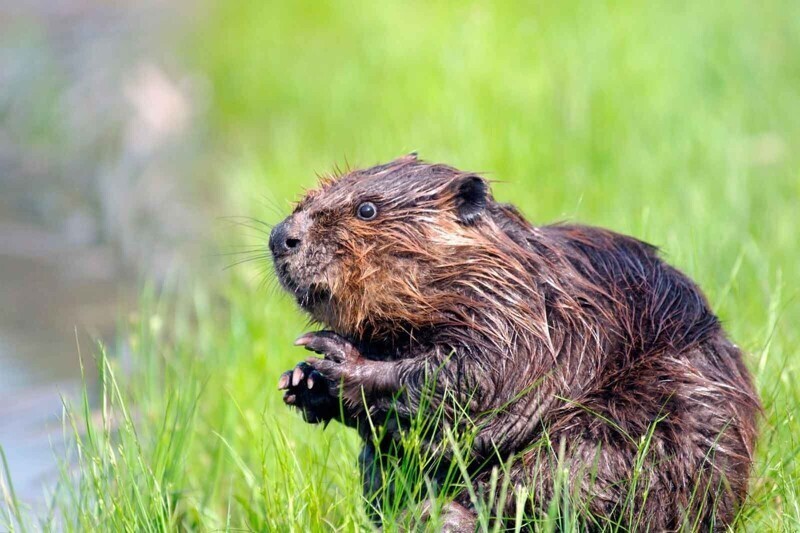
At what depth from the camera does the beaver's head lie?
2.83 metres

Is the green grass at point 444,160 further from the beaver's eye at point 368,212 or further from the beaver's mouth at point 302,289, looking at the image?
the beaver's eye at point 368,212

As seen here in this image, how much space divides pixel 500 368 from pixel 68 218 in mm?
4480

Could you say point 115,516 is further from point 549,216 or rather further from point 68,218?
point 68,218

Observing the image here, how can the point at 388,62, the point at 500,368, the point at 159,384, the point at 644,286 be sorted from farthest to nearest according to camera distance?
the point at 388,62 → the point at 159,384 → the point at 644,286 → the point at 500,368

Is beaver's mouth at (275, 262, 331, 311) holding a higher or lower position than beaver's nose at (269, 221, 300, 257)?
lower

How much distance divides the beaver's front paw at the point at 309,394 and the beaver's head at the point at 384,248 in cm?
14

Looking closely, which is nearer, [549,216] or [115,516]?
[115,516]

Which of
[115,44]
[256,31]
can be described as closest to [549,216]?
[256,31]

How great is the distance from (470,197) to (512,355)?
419 mm

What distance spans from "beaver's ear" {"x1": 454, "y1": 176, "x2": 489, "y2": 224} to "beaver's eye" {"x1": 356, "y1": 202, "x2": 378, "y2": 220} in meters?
0.20

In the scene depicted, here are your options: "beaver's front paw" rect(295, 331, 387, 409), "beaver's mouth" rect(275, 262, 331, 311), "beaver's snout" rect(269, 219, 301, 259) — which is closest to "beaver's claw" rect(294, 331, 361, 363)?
"beaver's front paw" rect(295, 331, 387, 409)

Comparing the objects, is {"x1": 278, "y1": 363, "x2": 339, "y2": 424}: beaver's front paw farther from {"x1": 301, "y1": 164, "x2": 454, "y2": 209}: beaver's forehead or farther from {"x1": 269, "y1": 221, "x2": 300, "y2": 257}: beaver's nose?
{"x1": 301, "y1": 164, "x2": 454, "y2": 209}: beaver's forehead

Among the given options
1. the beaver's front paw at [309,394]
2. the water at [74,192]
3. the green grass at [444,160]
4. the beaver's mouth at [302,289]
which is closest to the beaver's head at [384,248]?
the beaver's mouth at [302,289]

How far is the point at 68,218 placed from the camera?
6699mm
